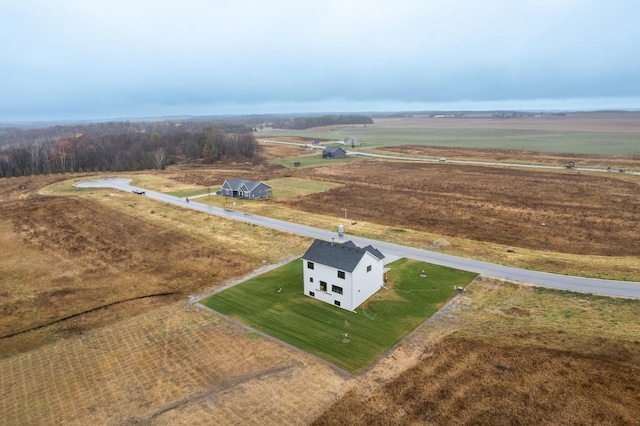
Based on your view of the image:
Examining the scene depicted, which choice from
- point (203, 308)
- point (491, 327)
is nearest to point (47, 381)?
point (203, 308)

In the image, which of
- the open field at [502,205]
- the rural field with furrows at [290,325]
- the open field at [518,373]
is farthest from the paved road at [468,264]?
the open field at [502,205]

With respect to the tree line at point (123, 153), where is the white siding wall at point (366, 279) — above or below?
below

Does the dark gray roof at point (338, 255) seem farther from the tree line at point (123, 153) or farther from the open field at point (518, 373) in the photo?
the tree line at point (123, 153)

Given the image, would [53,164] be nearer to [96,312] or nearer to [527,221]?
[96,312]

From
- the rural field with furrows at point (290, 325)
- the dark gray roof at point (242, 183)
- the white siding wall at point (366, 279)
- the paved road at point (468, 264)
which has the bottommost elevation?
the rural field with furrows at point (290, 325)

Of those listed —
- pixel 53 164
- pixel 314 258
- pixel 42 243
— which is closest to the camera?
pixel 314 258

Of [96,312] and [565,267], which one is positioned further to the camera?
[565,267]
